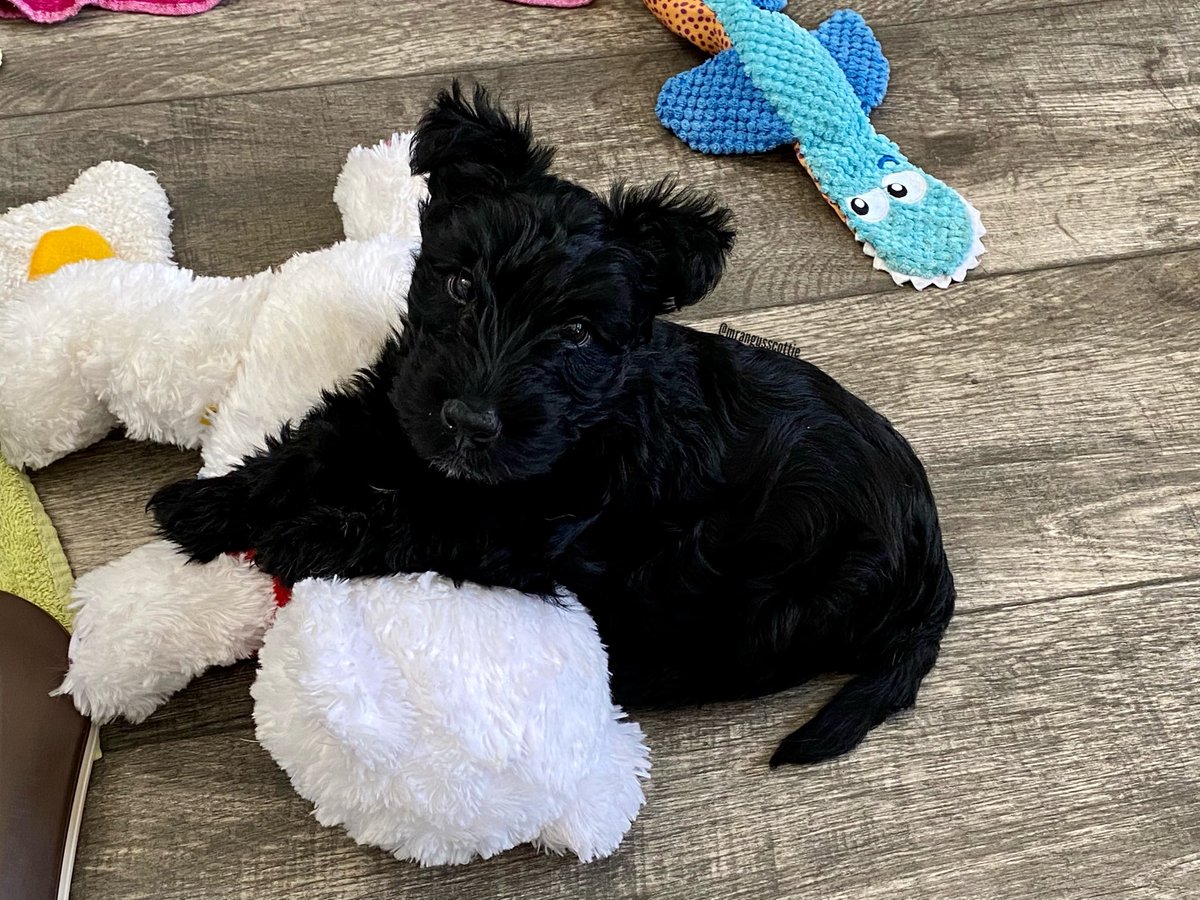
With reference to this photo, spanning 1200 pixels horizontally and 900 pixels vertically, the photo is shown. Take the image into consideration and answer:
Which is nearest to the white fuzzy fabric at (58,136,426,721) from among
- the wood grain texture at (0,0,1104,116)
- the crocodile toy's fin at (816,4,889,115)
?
the wood grain texture at (0,0,1104,116)

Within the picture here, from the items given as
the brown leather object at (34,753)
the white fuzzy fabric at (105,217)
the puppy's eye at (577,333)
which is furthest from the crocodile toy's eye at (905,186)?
the brown leather object at (34,753)

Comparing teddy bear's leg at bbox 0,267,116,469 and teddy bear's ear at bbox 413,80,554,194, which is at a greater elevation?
teddy bear's ear at bbox 413,80,554,194

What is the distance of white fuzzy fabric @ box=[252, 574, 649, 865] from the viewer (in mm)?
1179

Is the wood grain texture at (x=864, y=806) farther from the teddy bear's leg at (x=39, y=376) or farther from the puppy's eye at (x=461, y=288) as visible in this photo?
the puppy's eye at (x=461, y=288)

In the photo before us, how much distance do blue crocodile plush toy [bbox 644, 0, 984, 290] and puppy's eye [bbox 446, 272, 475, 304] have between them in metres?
1.04

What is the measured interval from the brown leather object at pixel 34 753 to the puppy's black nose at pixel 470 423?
65 centimetres

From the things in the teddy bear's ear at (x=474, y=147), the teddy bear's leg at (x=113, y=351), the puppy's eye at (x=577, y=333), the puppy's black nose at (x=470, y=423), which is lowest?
the teddy bear's leg at (x=113, y=351)

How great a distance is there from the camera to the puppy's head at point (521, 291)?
114 cm

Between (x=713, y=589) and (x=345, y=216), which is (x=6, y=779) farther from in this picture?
(x=345, y=216)

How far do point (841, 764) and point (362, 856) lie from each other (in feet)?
2.22

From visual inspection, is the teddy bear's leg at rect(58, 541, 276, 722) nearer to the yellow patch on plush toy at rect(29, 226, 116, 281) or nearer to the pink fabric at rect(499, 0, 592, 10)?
the yellow patch on plush toy at rect(29, 226, 116, 281)

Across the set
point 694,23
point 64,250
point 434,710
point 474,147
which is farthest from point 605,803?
point 694,23

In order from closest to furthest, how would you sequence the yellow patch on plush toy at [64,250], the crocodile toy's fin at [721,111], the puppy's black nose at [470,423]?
the puppy's black nose at [470,423] → the yellow patch on plush toy at [64,250] → the crocodile toy's fin at [721,111]

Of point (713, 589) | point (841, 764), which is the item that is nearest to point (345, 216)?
point (713, 589)
